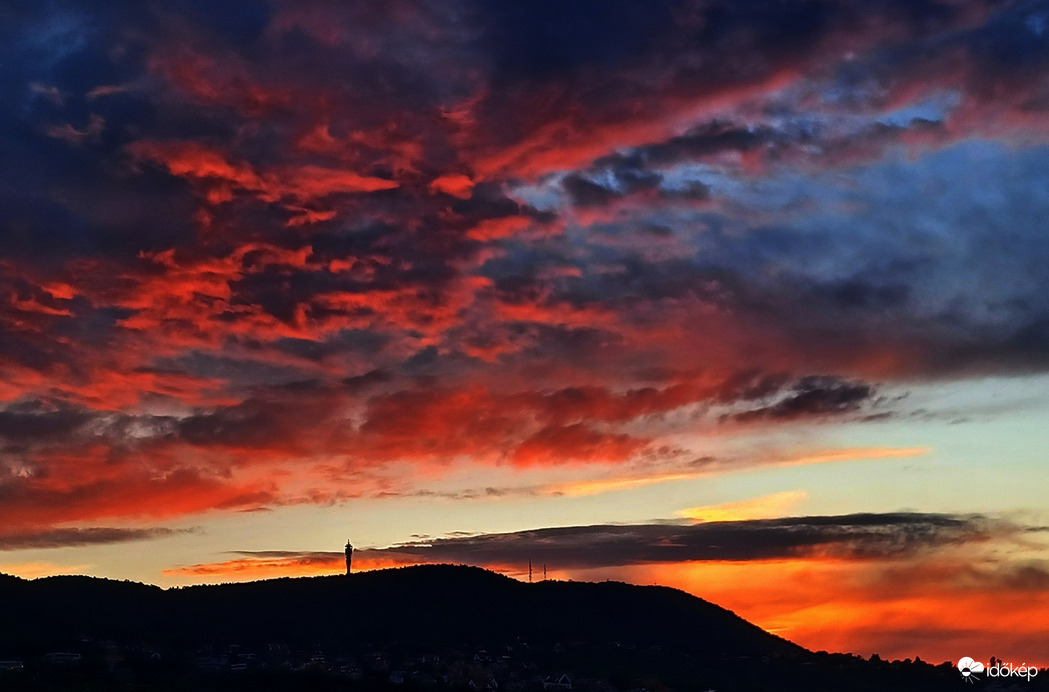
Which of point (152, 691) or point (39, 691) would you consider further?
point (152, 691)

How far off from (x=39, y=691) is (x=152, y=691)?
1795 cm

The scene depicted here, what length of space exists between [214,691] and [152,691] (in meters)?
10.9

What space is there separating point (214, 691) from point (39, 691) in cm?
2890

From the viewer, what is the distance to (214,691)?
635 ft

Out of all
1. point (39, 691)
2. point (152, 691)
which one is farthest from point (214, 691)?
point (39, 691)

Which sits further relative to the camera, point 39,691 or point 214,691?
point 214,691

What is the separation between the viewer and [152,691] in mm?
186125

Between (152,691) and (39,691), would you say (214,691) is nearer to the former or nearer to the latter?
(152,691)
